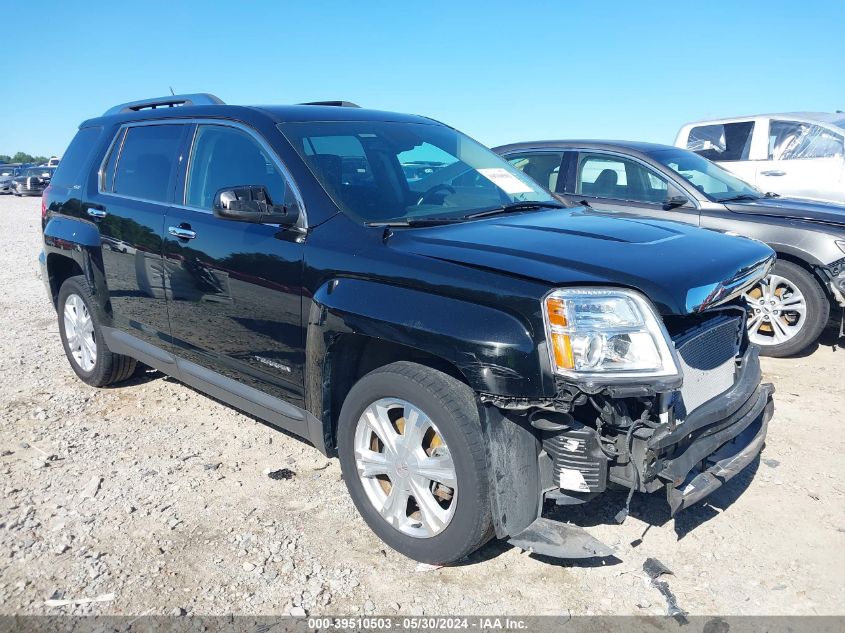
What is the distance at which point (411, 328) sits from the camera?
8.31 feet

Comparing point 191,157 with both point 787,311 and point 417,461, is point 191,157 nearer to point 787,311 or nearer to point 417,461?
point 417,461

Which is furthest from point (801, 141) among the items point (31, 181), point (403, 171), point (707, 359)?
point (31, 181)

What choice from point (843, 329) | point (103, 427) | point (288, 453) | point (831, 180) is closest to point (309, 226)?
point (288, 453)

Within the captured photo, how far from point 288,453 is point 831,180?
9.11m

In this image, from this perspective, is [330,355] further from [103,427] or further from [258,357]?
[103,427]

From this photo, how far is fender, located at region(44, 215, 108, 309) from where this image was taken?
4.50 metres

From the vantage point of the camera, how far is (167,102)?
181 inches

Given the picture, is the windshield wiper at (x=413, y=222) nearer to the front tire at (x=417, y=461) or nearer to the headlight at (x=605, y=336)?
the front tire at (x=417, y=461)

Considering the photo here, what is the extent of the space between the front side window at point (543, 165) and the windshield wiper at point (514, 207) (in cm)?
305

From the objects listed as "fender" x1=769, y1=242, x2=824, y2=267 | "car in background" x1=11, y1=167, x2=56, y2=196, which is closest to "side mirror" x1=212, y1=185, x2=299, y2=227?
"fender" x1=769, y1=242, x2=824, y2=267

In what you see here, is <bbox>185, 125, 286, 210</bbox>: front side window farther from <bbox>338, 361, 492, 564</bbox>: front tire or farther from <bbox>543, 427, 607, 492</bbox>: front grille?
<bbox>543, 427, 607, 492</bbox>: front grille

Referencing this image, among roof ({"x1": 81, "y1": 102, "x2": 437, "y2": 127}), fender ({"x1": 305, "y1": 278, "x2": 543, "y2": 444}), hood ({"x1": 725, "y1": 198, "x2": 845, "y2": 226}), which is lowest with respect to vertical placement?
fender ({"x1": 305, "y1": 278, "x2": 543, "y2": 444})

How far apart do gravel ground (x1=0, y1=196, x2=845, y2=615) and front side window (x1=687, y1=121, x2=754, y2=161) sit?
22.0 ft

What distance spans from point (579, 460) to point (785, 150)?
30.6ft
